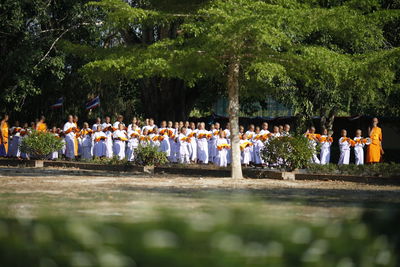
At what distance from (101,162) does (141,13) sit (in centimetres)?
804

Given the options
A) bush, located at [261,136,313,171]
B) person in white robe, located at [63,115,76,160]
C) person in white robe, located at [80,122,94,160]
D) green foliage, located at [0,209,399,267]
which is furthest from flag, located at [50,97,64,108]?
green foliage, located at [0,209,399,267]

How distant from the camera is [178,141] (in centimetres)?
2809

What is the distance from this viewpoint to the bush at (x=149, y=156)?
71.5ft

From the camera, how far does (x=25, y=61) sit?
28.1 metres

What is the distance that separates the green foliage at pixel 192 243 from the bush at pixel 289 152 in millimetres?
18110

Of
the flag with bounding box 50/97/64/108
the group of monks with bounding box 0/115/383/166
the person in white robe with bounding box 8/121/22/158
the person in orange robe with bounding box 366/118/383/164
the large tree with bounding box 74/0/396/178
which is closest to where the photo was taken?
the large tree with bounding box 74/0/396/178

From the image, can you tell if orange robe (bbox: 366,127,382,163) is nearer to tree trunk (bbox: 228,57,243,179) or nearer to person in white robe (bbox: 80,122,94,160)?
tree trunk (bbox: 228,57,243,179)

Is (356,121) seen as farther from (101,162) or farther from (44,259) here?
(44,259)

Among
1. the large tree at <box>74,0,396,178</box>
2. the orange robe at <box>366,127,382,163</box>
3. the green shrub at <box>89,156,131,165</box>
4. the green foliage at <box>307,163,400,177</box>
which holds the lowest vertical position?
the green foliage at <box>307,163,400,177</box>

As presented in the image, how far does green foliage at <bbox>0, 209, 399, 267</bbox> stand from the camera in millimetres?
1040

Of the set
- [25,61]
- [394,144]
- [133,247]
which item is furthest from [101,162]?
[133,247]

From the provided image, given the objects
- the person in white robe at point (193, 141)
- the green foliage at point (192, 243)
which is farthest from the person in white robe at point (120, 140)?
the green foliage at point (192, 243)

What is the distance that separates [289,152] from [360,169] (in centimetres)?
200

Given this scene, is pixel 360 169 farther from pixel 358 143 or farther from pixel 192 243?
pixel 192 243
